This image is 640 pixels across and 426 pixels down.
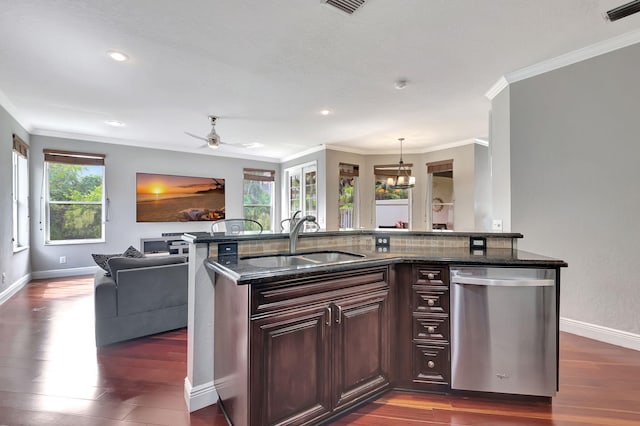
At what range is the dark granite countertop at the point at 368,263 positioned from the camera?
1474 millimetres

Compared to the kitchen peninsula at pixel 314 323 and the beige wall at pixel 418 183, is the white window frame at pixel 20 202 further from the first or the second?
the beige wall at pixel 418 183

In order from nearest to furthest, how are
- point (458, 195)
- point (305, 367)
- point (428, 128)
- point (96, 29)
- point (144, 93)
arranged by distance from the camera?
point (305, 367)
point (96, 29)
point (144, 93)
point (428, 128)
point (458, 195)

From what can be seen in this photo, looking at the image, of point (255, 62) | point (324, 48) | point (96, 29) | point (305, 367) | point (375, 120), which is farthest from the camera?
point (375, 120)

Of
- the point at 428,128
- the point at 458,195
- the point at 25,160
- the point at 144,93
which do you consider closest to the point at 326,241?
the point at 144,93

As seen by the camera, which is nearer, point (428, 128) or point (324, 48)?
point (324, 48)

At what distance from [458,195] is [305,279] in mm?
5709

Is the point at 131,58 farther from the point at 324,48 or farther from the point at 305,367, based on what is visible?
the point at 305,367

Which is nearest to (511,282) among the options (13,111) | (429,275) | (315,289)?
→ (429,275)

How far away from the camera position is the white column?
1.90 metres

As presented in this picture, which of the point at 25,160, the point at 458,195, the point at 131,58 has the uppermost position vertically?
the point at 131,58

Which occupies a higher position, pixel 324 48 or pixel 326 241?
pixel 324 48

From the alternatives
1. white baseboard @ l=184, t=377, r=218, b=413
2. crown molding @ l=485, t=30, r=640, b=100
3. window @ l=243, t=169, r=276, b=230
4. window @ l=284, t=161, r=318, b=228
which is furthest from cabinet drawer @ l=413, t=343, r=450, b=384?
window @ l=243, t=169, r=276, b=230

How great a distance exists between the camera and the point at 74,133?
5691mm

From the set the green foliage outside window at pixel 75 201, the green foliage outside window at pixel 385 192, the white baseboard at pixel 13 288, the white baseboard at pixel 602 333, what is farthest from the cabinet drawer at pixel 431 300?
the green foliage outside window at pixel 75 201
